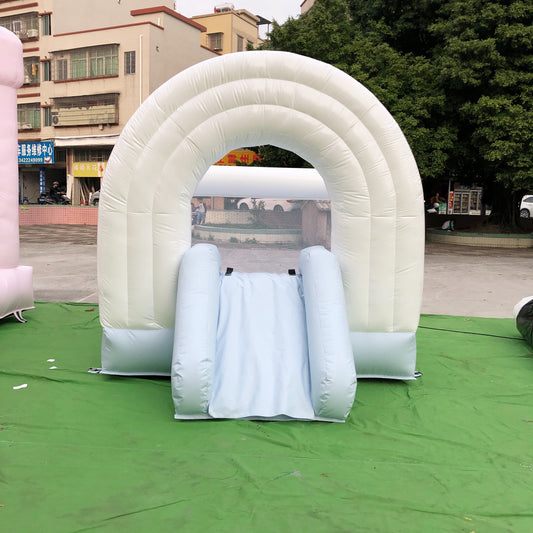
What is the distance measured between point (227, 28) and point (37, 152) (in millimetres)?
14300

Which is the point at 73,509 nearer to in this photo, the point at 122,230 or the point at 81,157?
the point at 122,230

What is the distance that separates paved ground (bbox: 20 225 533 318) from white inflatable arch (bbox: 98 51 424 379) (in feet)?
3.97

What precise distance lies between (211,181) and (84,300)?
9.40 ft

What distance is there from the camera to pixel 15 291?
565cm

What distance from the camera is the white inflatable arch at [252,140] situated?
12.4 feet

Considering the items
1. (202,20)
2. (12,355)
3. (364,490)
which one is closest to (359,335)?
(364,490)

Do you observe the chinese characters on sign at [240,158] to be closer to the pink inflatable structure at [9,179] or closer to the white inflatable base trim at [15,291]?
the pink inflatable structure at [9,179]

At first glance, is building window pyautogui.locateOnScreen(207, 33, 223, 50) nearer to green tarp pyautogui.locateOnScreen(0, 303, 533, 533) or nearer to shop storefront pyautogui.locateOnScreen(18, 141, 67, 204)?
shop storefront pyautogui.locateOnScreen(18, 141, 67, 204)

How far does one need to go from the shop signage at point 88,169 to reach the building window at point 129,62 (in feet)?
14.9

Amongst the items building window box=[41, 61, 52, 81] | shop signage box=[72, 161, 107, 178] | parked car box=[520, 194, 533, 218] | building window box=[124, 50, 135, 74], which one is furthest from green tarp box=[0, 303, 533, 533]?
building window box=[41, 61, 52, 81]

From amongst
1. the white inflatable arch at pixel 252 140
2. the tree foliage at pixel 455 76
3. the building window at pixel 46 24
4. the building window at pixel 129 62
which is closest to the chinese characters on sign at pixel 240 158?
the tree foliage at pixel 455 76

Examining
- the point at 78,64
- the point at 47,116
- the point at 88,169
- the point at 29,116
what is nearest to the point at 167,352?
the point at 88,169

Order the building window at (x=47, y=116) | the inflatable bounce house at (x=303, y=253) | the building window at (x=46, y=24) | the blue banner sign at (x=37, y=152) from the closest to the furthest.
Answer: the inflatable bounce house at (x=303, y=253) < the blue banner sign at (x=37, y=152) < the building window at (x=46, y=24) < the building window at (x=47, y=116)

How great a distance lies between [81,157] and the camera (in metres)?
28.3
